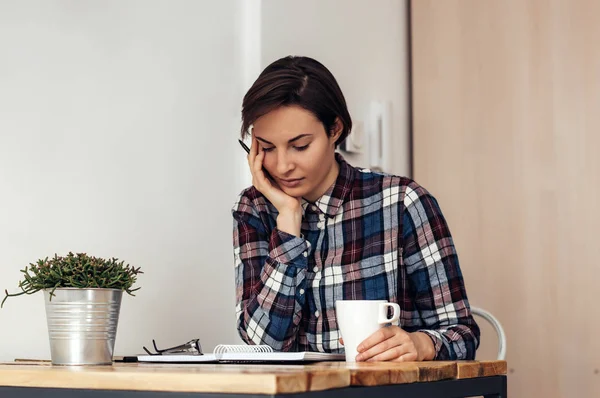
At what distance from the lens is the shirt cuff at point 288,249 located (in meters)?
1.44

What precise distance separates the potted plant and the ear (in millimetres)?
562

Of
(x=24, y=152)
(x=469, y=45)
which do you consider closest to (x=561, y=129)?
(x=469, y=45)

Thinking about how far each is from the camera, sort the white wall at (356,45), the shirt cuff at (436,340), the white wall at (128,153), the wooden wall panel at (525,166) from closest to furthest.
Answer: the shirt cuff at (436,340)
the white wall at (128,153)
the white wall at (356,45)
the wooden wall panel at (525,166)

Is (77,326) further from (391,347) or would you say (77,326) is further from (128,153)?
(128,153)

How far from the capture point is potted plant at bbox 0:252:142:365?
1.13 m

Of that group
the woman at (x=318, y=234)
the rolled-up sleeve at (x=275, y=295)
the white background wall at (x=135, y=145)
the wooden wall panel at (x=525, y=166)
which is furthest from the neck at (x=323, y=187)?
the wooden wall panel at (x=525, y=166)

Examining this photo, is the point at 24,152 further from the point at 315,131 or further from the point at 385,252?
the point at 385,252

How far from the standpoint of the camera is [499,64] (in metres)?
2.45

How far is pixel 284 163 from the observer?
4.95 ft

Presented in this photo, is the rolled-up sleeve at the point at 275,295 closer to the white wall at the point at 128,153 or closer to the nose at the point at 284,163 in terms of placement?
the nose at the point at 284,163

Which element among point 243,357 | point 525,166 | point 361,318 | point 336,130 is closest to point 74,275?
point 243,357

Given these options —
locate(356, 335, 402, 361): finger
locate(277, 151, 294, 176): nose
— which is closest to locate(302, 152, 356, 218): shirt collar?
locate(277, 151, 294, 176): nose

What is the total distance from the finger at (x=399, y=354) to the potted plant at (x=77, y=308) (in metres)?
0.37

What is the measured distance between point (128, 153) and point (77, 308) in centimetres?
56
